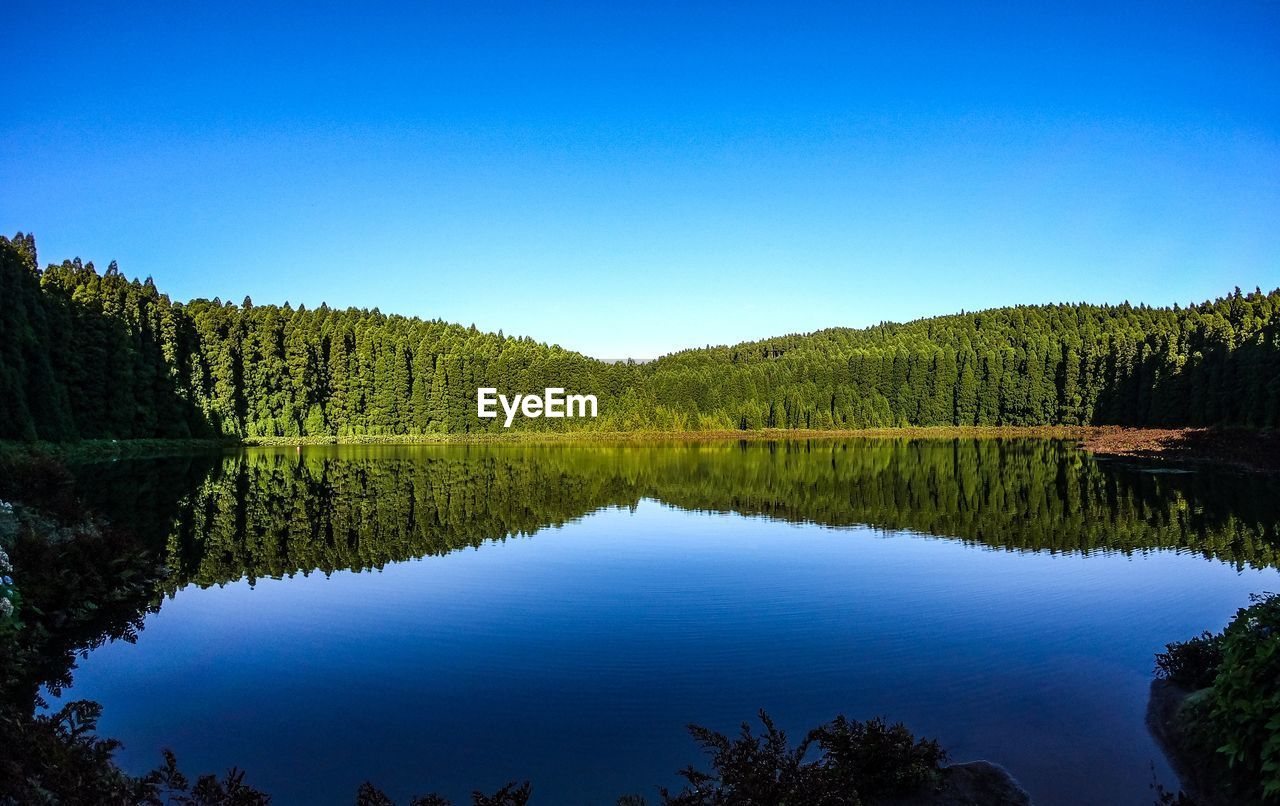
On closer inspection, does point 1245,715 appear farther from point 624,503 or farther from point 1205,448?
point 1205,448

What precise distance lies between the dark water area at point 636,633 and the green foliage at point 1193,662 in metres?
0.33

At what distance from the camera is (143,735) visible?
8.70m

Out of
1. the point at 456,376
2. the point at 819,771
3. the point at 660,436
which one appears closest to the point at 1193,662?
the point at 819,771

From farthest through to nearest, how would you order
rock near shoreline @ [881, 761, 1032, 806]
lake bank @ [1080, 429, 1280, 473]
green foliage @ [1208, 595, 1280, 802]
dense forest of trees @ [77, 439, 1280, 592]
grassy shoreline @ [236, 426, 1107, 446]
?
grassy shoreline @ [236, 426, 1107, 446], lake bank @ [1080, 429, 1280, 473], dense forest of trees @ [77, 439, 1280, 592], rock near shoreline @ [881, 761, 1032, 806], green foliage @ [1208, 595, 1280, 802]

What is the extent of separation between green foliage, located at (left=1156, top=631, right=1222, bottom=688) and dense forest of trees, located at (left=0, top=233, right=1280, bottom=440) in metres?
51.2

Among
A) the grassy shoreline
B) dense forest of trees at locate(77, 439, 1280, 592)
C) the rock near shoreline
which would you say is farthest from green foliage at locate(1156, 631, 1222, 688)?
the grassy shoreline

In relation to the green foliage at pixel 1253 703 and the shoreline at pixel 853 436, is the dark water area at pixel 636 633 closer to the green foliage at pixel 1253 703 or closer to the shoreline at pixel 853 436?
the green foliage at pixel 1253 703

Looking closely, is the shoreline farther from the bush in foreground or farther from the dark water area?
the bush in foreground

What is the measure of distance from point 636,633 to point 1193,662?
284 inches

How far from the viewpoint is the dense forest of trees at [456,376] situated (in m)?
57.3

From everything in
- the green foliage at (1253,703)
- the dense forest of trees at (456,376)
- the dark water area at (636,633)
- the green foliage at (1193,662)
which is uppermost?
the dense forest of trees at (456,376)

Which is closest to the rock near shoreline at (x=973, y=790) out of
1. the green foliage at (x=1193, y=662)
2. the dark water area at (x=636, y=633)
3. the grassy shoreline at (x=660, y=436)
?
the dark water area at (x=636, y=633)

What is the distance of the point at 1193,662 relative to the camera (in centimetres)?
977

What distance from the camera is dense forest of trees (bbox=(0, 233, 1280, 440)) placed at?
5735 centimetres
